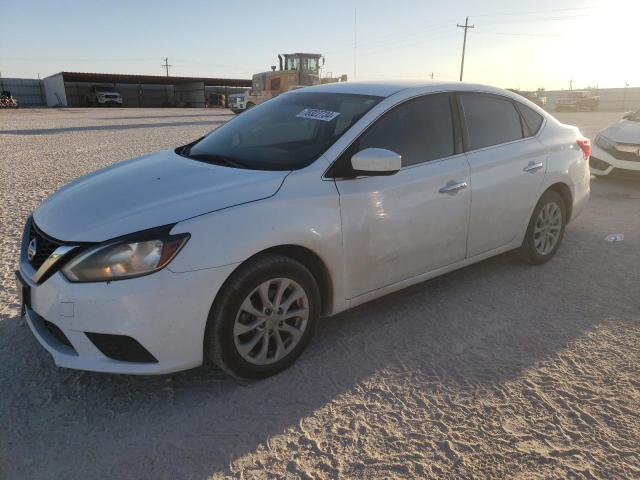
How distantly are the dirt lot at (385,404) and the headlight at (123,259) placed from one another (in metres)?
0.71

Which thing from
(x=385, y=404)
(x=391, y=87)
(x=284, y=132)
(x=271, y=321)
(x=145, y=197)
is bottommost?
(x=385, y=404)

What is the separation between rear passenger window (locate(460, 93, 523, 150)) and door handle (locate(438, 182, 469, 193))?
1.16 ft

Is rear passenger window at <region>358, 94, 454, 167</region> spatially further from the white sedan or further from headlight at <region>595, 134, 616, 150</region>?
headlight at <region>595, 134, 616, 150</region>

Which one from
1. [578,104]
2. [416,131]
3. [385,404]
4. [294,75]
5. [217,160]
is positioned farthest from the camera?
[578,104]

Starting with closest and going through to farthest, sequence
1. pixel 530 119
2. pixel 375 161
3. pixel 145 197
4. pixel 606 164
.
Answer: pixel 145 197
pixel 375 161
pixel 530 119
pixel 606 164

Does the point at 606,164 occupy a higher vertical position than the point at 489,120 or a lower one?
lower

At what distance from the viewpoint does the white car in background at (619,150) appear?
7434mm

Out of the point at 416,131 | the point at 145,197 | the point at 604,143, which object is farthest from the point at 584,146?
the point at 145,197

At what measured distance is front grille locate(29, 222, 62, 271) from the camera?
8.16ft

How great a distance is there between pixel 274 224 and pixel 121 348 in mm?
940

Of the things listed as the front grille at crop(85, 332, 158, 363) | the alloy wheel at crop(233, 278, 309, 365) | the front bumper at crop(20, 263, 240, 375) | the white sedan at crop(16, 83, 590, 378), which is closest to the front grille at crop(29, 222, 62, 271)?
the white sedan at crop(16, 83, 590, 378)

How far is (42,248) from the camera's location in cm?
255

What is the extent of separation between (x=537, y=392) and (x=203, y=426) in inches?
67.3

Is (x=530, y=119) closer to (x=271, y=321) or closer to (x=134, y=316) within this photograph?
(x=271, y=321)
